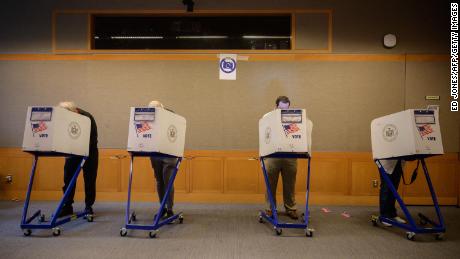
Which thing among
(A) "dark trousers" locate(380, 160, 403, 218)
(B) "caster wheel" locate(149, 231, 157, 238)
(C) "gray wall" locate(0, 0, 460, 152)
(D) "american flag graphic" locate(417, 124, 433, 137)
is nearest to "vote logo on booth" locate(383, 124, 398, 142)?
(D) "american flag graphic" locate(417, 124, 433, 137)

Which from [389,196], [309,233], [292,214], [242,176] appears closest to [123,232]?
[309,233]

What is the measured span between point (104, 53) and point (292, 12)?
304 cm

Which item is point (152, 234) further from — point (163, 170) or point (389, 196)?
point (389, 196)

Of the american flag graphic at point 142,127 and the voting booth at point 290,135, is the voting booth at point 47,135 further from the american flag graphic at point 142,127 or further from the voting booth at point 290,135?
the voting booth at point 290,135

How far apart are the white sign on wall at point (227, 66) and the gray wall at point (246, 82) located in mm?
96

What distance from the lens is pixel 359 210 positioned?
511 centimetres

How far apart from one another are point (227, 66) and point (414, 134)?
3077 mm

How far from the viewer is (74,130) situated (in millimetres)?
3867

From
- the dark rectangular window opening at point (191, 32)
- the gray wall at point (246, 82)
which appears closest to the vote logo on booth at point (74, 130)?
the gray wall at point (246, 82)

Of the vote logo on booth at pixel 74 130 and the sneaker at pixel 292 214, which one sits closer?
the vote logo on booth at pixel 74 130

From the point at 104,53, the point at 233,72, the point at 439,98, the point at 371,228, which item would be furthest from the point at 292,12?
the point at 371,228

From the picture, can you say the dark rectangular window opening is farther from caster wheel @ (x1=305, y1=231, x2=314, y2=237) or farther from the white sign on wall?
caster wheel @ (x1=305, y1=231, x2=314, y2=237)

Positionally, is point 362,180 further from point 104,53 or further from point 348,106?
point 104,53

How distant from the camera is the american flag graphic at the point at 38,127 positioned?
360cm
